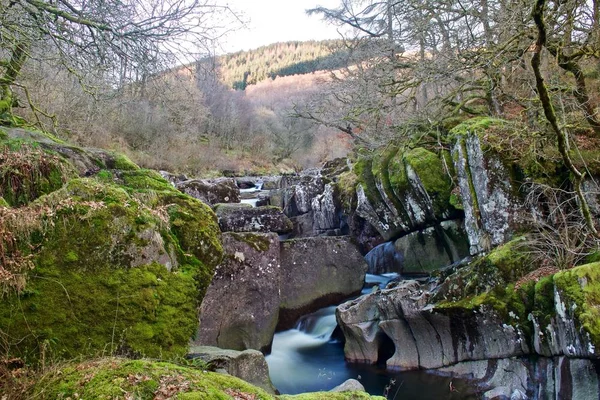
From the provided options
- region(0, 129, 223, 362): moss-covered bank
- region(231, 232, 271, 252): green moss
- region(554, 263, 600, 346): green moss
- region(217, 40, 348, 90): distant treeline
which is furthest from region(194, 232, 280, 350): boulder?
region(217, 40, 348, 90): distant treeline

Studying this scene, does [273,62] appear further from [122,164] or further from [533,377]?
[533,377]

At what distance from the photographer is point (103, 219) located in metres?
3.07

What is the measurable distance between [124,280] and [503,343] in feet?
16.0

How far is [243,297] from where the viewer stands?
269 inches

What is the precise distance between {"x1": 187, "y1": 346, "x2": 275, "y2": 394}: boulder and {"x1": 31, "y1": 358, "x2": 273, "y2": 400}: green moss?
154 centimetres

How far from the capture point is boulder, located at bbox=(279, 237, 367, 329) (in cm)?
824

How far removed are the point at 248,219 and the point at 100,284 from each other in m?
6.46

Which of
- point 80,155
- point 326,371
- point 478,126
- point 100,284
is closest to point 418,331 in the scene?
point 326,371

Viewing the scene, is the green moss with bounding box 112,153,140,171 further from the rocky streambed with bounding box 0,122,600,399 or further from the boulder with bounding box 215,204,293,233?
the boulder with bounding box 215,204,293,233

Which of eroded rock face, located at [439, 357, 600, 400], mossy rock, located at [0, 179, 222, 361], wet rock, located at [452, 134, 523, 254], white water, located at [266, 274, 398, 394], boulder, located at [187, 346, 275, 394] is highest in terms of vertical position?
wet rock, located at [452, 134, 523, 254]

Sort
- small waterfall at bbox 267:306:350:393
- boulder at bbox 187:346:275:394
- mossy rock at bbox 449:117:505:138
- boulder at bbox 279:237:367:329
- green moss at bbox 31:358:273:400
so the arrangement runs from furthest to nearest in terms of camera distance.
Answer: boulder at bbox 279:237:367:329 → mossy rock at bbox 449:117:505:138 → small waterfall at bbox 267:306:350:393 → boulder at bbox 187:346:275:394 → green moss at bbox 31:358:273:400

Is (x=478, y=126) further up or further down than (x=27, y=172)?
further up

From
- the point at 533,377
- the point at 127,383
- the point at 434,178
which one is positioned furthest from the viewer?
the point at 434,178

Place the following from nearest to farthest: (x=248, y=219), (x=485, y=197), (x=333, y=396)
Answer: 1. (x=333, y=396)
2. (x=485, y=197)
3. (x=248, y=219)
